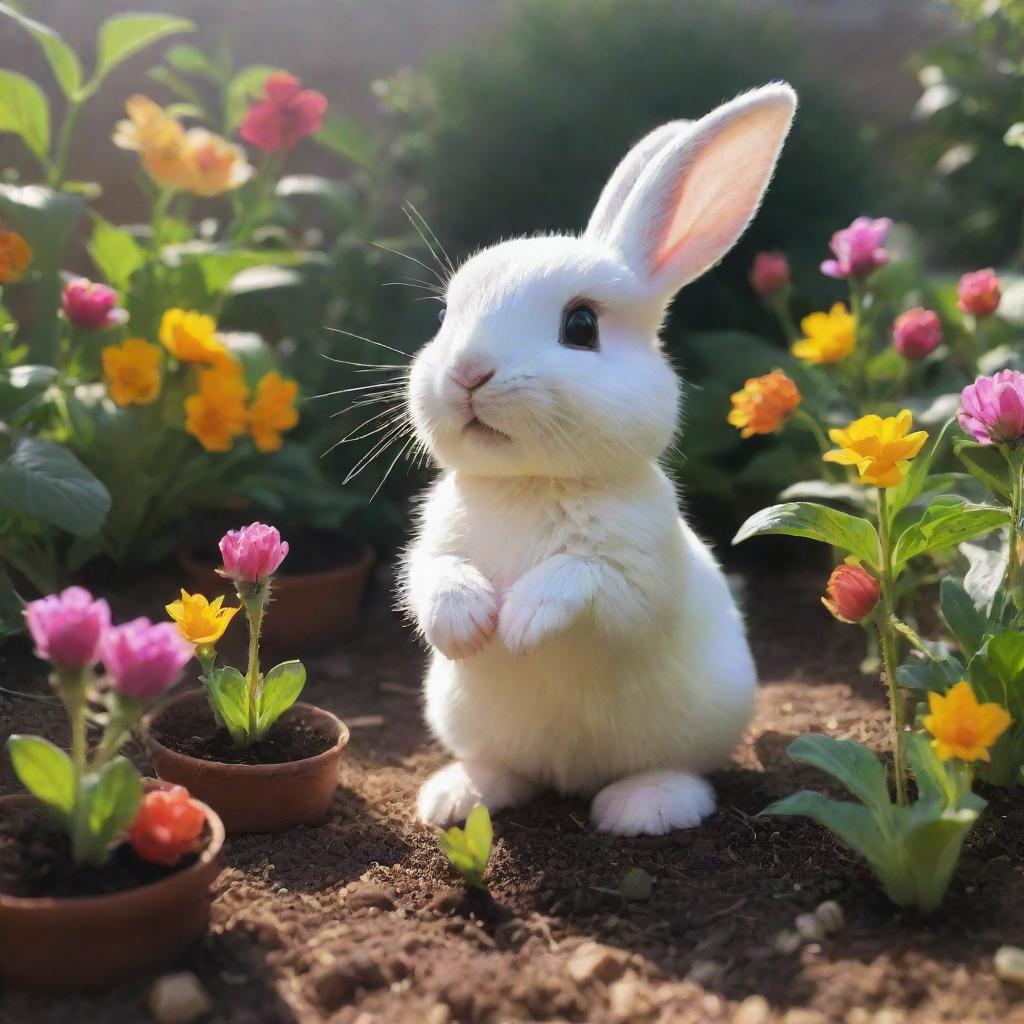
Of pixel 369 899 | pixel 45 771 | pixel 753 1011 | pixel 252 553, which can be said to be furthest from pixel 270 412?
pixel 753 1011

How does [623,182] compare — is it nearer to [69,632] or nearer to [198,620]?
[198,620]

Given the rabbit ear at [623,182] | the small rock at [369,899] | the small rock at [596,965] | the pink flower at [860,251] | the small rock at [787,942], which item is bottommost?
the small rock at [369,899]

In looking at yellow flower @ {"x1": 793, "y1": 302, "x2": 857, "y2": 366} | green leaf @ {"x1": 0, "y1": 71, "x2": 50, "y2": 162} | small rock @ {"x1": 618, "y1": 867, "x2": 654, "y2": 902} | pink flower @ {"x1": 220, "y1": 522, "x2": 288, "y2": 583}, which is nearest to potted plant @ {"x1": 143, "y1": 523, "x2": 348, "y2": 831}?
pink flower @ {"x1": 220, "y1": 522, "x2": 288, "y2": 583}

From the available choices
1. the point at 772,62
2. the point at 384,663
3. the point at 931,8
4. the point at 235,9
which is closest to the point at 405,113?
the point at 772,62

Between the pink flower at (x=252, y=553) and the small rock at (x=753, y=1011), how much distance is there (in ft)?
3.69

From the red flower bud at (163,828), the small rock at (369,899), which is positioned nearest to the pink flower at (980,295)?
the small rock at (369,899)

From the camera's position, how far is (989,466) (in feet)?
8.50

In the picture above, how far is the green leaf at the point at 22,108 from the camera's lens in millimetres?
3516

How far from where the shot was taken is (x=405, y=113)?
184 inches

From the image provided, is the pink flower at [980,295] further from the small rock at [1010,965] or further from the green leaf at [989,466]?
the small rock at [1010,965]

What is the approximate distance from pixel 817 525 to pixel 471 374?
0.71 m

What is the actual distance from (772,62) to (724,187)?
257 centimetres

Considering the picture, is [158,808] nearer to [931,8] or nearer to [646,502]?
[646,502]

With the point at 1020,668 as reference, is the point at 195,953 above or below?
below
